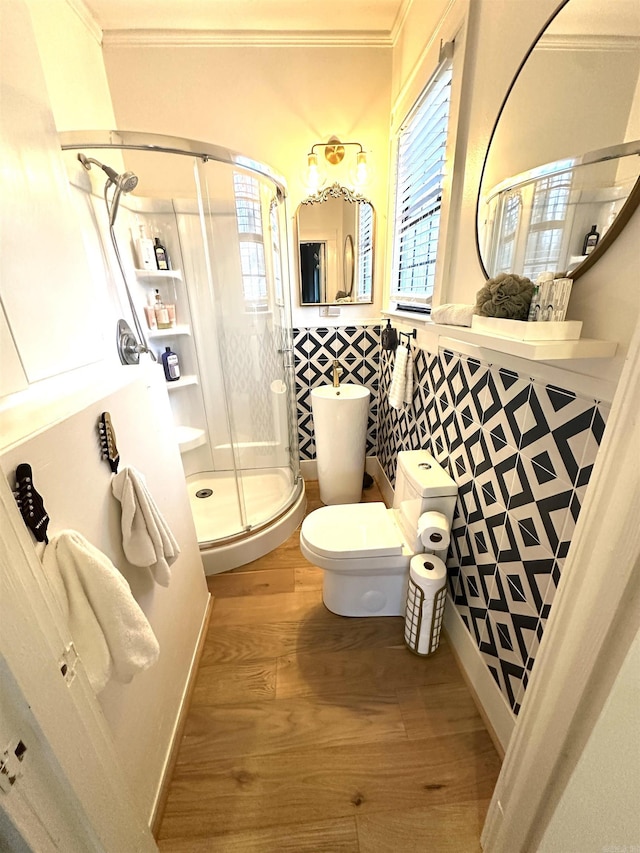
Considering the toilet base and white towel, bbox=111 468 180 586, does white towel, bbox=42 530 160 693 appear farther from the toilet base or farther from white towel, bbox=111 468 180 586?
the toilet base

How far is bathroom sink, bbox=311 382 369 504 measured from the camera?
6.84ft

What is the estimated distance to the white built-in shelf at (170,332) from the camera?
82.0 inches

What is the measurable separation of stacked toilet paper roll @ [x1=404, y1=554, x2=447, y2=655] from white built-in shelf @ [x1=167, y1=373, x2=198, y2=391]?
1.75 meters

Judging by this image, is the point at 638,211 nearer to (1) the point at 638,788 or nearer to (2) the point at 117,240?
(1) the point at 638,788

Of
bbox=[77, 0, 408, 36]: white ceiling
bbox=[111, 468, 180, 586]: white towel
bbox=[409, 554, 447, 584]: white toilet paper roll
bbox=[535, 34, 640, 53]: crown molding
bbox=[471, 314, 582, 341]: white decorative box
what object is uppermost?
bbox=[77, 0, 408, 36]: white ceiling

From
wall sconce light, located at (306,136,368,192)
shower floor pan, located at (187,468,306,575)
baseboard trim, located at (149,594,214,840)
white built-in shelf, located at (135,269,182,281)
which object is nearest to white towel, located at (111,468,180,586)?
baseboard trim, located at (149,594,214,840)

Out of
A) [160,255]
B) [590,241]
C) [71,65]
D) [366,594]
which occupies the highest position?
[71,65]

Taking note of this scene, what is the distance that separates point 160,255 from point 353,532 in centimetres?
193

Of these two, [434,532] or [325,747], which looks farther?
[434,532]

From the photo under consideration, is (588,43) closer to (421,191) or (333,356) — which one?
(421,191)

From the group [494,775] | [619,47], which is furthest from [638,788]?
[619,47]

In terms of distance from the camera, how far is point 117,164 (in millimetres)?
1864

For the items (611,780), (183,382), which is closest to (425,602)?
(611,780)

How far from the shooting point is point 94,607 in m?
0.67
